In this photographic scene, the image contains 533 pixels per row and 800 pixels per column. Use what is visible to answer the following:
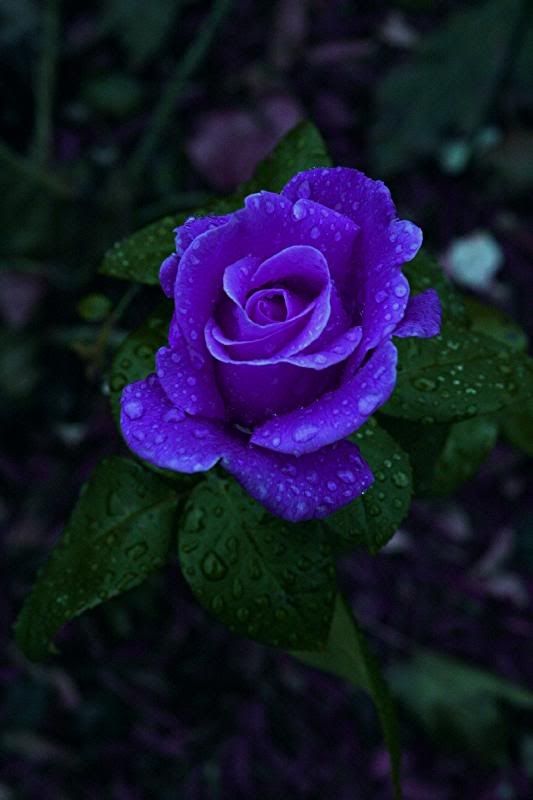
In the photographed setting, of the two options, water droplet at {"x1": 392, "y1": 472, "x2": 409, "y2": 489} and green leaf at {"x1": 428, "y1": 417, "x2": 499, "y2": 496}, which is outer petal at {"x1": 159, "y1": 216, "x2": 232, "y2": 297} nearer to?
water droplet at {"x1": 392, "y1": 472, "x2": 409, "y2": 489}

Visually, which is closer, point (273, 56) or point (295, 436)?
point (295, 436)

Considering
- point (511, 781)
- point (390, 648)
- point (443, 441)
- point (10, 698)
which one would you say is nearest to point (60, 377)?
point (10, 698)

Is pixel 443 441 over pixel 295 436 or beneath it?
beneath

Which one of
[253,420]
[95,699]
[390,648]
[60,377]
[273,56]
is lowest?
[390,648]

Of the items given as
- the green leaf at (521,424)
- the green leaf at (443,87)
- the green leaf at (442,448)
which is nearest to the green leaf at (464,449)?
the green leaf at (442,448)

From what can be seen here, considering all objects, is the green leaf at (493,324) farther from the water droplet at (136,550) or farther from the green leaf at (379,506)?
the water droplet at (136,550)

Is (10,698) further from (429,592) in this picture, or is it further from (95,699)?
(429,592)
